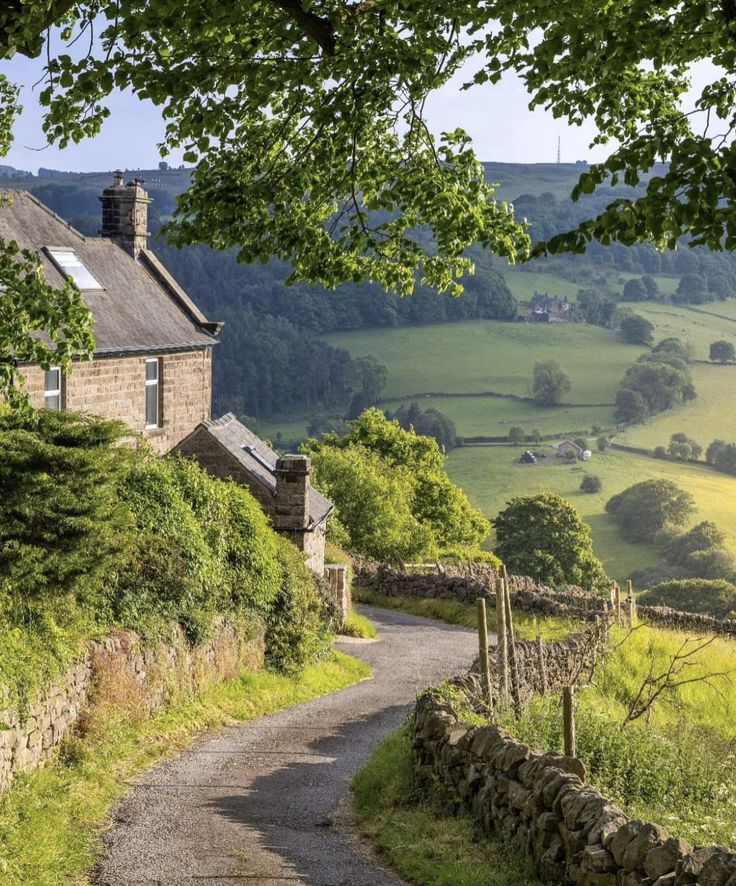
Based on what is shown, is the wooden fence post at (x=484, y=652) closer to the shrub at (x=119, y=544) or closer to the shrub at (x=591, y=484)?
the shrub at (x=119, y=544)

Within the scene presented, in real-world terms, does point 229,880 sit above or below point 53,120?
below

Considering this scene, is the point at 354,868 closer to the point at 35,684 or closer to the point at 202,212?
the point at 35,684

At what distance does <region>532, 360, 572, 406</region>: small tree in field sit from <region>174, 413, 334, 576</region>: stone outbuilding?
6096 inches

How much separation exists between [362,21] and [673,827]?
29.1 ft

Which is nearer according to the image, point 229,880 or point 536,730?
point 229,880

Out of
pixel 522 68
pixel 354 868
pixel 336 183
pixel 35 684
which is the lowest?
pixel 354 868

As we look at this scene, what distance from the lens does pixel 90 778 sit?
48.1ft

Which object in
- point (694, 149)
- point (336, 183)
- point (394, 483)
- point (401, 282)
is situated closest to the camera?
point (694, 149)

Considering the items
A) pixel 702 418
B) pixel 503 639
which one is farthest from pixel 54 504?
pixel 702 418

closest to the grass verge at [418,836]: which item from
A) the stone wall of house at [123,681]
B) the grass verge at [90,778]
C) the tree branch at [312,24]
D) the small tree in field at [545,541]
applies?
the grass verge at [90,778]

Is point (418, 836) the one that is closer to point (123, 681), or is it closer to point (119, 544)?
point (123, 681)

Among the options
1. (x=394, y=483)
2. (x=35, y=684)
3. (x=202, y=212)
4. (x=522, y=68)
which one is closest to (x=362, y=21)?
(x=522, y=68)

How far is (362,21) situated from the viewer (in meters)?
12.7

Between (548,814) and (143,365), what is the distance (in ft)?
76.9
